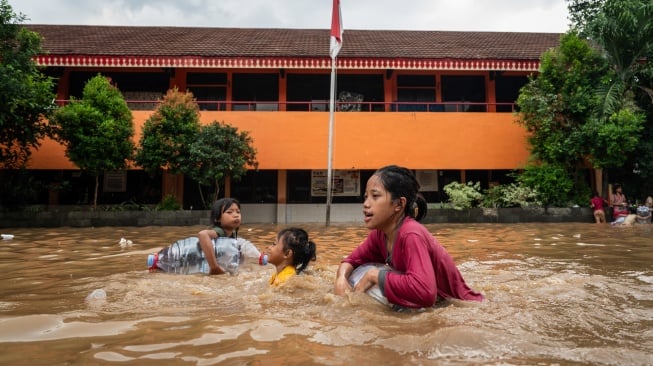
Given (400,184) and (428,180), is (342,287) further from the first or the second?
(428,180)

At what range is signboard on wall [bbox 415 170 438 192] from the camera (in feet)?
55.1

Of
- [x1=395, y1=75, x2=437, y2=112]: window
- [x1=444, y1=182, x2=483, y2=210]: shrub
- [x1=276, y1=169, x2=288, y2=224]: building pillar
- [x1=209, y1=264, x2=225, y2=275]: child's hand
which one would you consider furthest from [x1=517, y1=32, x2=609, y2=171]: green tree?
[x1=209, y1=264, x2=225, y2=275]: child's hand

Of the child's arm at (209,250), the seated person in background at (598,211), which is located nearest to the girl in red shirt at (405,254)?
the child's arm at (209,250)

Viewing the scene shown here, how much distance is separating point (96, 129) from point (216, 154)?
3477 millimetres

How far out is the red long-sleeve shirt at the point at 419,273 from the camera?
253cm

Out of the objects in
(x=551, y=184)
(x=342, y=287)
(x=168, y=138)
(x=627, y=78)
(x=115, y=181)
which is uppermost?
(x=627, y=78)

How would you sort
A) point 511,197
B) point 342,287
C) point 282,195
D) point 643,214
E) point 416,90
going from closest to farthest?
1. point 342,287
2. point 643,214
3. point 511,197
4. point 282,195
5. point 416,90

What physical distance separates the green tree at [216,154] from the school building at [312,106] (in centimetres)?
175

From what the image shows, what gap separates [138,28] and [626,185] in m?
20.8

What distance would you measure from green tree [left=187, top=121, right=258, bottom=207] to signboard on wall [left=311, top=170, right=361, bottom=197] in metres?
3.60

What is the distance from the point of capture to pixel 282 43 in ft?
57.7

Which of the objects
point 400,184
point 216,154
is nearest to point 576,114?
point 216,154

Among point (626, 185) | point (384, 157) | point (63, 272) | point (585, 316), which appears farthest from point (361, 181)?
point (585, 316)

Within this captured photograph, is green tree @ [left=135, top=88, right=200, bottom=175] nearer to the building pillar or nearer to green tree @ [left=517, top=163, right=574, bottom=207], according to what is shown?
the building pillar
